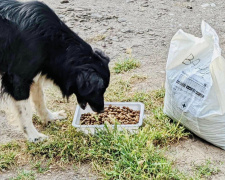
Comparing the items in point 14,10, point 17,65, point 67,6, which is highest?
point 14,10

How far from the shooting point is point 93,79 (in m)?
3.55

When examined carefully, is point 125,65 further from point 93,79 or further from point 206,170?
point 206,170

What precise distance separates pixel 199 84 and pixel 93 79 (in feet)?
3.10

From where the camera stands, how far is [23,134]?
4156 millimetres

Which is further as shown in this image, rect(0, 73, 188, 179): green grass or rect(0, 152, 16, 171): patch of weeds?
rect(0, 152, 16, 171): patch of weeds

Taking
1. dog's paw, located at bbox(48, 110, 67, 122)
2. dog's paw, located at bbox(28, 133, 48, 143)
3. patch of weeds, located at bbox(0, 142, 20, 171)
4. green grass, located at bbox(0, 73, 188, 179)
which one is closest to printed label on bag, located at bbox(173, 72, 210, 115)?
green grass, located at bbox(0, 73, 188, 179)

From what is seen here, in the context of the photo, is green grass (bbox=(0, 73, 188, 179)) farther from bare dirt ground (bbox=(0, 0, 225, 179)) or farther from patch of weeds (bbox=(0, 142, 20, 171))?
bare dirt ground (bbox=(0, 0, 225, 179))

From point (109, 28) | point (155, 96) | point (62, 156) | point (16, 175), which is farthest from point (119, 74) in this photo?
point (16, 175)

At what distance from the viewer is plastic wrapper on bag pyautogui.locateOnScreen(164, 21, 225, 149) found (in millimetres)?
3613

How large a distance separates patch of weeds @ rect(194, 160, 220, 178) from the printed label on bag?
0.48 m

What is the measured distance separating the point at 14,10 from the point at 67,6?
11.7 feet

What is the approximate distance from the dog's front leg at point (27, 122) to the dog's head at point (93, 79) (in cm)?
51

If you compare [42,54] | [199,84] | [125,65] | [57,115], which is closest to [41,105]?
[57,115]

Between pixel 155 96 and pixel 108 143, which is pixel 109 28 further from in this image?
pixel 108 143
